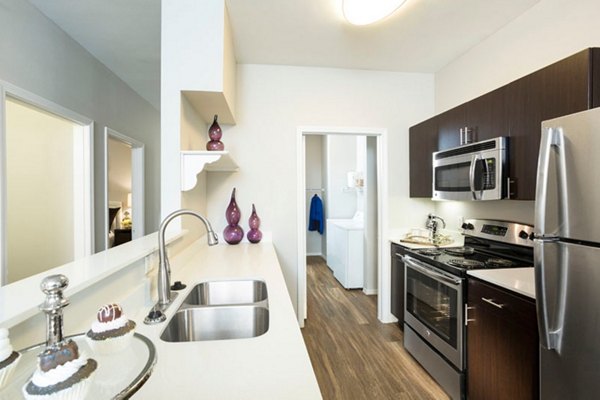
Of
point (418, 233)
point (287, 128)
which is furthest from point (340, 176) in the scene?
point (287, 128)

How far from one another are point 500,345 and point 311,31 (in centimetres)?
241

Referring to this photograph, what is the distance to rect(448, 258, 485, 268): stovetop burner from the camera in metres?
1.81

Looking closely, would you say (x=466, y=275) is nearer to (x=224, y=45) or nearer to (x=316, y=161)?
(x=224, y=45)

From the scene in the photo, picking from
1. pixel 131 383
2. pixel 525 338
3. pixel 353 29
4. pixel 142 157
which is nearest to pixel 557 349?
pixel 525 338

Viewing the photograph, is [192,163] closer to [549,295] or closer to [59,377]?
[59,377]

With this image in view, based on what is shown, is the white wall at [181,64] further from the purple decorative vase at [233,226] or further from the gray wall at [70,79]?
the gray wall at [70,79]

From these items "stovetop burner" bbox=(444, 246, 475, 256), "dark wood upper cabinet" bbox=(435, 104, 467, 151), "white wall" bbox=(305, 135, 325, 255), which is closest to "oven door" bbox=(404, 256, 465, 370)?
"stovetop burner" bbox=(444, 246, 475, 256)

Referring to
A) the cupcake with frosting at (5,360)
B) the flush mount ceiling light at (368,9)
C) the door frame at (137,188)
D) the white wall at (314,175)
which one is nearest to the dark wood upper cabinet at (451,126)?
the flush mount ceiling light at (368,9)

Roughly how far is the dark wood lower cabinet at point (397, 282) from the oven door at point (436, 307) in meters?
0.17

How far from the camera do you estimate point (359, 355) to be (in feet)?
7.72

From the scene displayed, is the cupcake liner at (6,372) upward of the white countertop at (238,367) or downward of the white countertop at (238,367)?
upward

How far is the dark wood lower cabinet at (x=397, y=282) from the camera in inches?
103

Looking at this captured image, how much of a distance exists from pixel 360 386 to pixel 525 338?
3.60 feet

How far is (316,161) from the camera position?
635 cm
